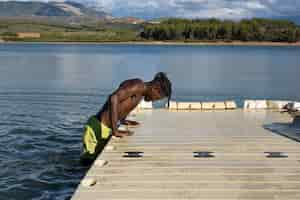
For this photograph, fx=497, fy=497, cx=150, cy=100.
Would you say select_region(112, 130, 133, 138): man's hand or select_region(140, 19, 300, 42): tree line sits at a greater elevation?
select_region(112, 130, 133, 138): man's hand

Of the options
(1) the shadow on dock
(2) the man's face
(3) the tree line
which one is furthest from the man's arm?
(3) the tree line

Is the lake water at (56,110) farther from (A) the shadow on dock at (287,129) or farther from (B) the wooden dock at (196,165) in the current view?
(A) the shadow on dock at (287,129)

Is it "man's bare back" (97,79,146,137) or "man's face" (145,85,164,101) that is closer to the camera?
"man's face" (145,85,164,101)

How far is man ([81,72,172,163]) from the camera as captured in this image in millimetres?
8586

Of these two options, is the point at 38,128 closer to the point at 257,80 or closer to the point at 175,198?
the point at 175,198

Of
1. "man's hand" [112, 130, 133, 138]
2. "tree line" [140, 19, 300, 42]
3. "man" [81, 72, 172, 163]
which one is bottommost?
"tree line" [140, 19, 300, 42]

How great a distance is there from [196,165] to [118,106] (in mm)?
2396

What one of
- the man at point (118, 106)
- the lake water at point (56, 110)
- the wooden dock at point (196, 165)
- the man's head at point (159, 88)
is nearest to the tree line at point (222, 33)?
the lake water at point (56, 110)

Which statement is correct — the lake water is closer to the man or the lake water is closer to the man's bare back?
the man

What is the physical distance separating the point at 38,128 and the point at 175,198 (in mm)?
9951

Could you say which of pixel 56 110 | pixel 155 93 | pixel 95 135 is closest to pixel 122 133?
pixel 95 135

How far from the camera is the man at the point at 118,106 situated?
28.2ft

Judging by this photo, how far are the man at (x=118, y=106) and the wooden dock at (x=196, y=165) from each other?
442 millimetres

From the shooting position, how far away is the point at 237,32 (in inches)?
5276
